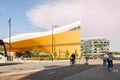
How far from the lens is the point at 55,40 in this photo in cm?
12381

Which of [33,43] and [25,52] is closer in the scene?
[33,43]

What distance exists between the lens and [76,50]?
117m

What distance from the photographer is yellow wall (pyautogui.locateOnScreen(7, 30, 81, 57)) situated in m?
119

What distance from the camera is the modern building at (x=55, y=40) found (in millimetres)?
119250

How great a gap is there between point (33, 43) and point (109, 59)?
9603cm

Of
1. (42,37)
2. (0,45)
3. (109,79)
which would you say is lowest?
(109,79)

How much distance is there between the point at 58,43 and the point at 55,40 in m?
1.65

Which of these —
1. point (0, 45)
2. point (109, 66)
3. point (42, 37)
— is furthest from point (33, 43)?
point (109, 66)

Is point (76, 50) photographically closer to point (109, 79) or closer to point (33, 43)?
point (33, 43)

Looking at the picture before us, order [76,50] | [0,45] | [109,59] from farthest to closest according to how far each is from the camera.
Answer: [76,50]
[0,45]
[109,59]

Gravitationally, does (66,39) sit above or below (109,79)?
above

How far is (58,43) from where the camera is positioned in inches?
4862

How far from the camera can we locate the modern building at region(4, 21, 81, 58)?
391ft

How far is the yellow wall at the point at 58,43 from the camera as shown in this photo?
119m
